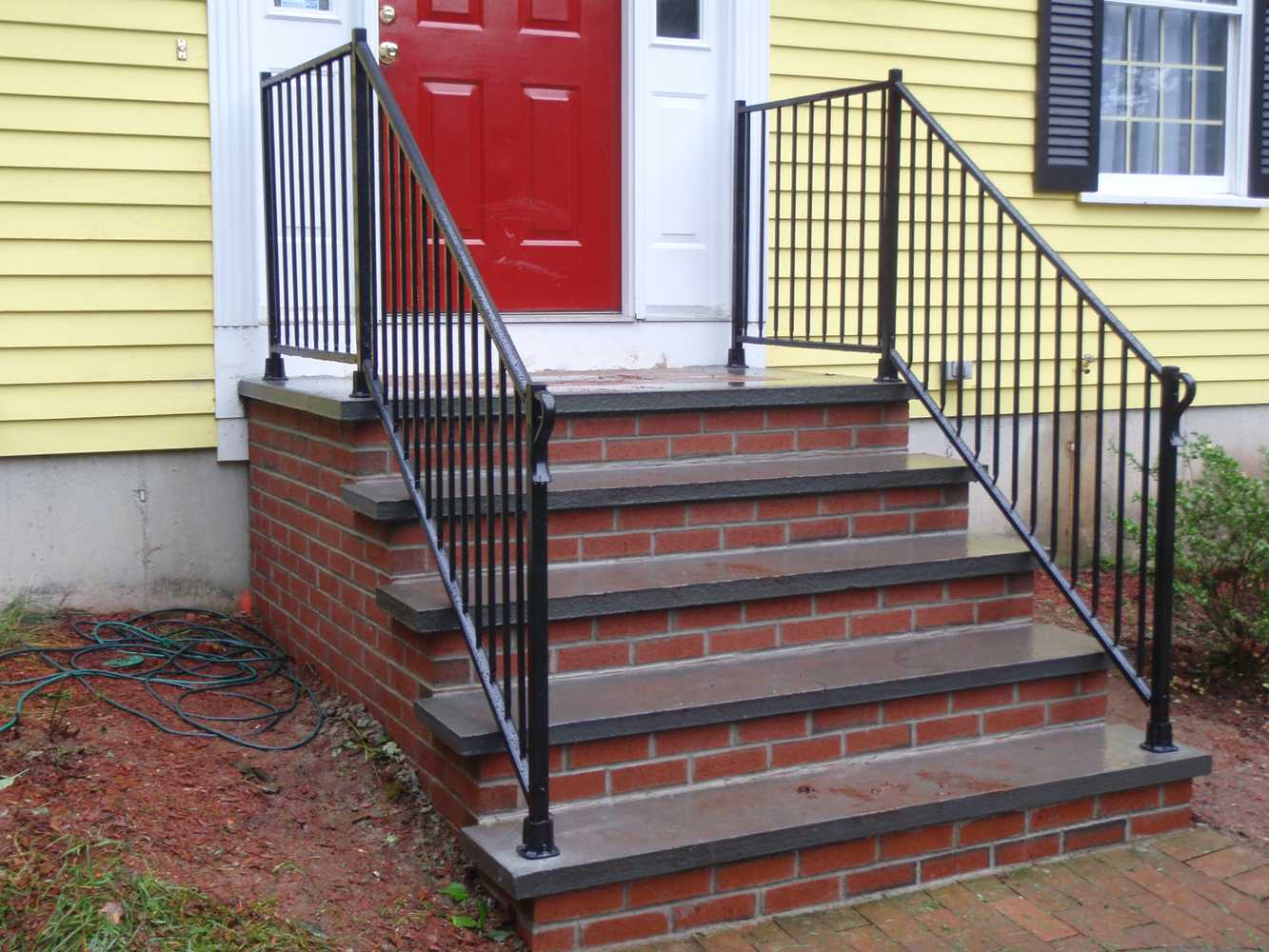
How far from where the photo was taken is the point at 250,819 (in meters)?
3.47

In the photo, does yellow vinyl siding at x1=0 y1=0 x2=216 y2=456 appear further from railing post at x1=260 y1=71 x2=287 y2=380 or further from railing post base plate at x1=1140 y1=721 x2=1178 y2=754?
railing post base plate at x1=1140 y1=721 x2=1178 y2=754

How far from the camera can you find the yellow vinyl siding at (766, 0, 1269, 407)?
5836 mm

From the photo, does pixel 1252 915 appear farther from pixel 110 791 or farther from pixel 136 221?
pixel 136 221

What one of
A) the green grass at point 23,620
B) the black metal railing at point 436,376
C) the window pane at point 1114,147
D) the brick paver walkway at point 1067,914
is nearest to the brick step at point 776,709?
the black metal railing at point 436,376

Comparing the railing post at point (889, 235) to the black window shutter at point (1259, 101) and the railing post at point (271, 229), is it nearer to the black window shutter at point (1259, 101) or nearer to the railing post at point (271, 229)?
the railing post at point (271, 229)

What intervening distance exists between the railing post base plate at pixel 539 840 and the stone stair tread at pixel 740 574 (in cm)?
58

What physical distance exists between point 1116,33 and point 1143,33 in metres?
0.18

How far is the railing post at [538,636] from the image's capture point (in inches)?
117

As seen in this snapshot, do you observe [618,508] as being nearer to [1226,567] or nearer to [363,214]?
[363,214]

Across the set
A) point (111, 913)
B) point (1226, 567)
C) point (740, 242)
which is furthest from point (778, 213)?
point (111, 913)

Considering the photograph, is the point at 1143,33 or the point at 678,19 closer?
the point at 678,19

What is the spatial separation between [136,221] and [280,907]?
2525mm

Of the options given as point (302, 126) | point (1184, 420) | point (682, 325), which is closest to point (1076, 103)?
point (1184, 420)

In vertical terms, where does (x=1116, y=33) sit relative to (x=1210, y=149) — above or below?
above
